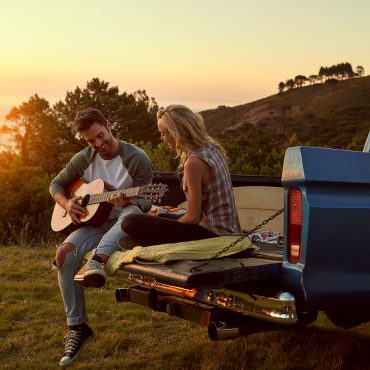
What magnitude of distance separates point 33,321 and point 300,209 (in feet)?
10.2

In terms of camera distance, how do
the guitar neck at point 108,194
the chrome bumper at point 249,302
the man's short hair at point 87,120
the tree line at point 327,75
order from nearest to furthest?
the chrome bumper at point 249,302, the guitar neck at point 108,194, the man's short hair at point 87,120, the tree line at point 327,75

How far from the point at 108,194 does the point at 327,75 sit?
8854 cm

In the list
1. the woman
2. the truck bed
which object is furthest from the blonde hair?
the truck bed

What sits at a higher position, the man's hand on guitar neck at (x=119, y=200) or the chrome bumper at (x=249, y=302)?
the man's hand on guitar neck at (x=119, y=200)

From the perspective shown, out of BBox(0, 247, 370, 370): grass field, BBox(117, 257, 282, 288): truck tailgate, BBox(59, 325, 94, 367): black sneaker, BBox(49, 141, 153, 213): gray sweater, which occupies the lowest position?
BBox(0, 247, 370, 370): grass field

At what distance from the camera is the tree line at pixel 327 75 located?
89.4 m

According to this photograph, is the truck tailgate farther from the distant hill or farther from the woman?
the distant hill

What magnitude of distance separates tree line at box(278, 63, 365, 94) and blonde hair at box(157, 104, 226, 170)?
85.7 meters

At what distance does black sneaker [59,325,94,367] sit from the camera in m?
4.72

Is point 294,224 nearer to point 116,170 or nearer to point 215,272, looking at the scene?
point 215,272

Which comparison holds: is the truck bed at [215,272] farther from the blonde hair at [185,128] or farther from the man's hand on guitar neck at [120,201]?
the man's hand on guitar neck at [120,201]

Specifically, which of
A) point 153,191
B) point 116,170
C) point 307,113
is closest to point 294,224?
point 153,191

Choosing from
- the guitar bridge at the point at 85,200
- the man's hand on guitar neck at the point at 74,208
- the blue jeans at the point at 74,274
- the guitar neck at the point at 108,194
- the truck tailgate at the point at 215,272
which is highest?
the guitar neck at the point at 108,194

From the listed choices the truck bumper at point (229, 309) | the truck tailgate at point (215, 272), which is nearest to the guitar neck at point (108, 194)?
the truck bumper at point (229, 309)
